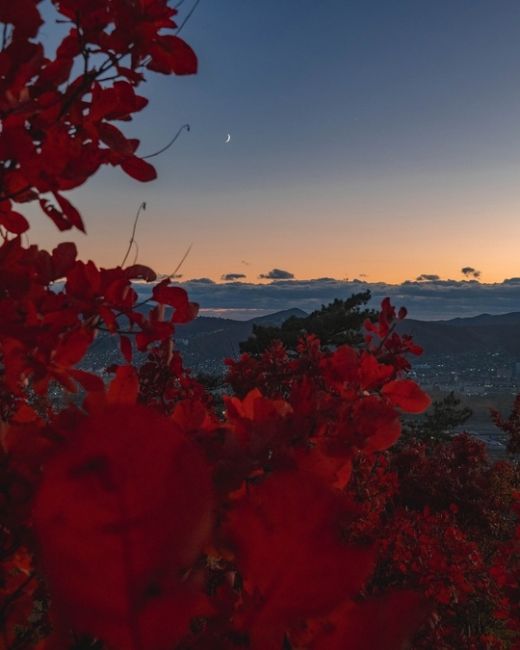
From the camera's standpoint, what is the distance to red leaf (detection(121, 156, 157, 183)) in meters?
1.28

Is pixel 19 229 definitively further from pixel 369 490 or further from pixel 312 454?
pixel 369 490

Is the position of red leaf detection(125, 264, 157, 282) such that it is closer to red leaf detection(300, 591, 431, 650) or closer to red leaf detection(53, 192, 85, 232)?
red leaf detection(53, 192, 85, 232)

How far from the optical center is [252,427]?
1.24m

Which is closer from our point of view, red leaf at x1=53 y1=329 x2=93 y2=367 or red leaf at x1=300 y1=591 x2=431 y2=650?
red leaf at x1=300 y1=591 x2=431 y2=650

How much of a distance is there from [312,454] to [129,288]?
2.24 ft

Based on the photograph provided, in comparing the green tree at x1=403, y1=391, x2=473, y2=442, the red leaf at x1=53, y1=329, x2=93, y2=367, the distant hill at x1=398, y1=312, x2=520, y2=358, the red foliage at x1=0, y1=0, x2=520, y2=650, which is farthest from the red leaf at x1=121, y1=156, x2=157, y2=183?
the distant hill at x1=398, y1=312, x2=520, y2=358

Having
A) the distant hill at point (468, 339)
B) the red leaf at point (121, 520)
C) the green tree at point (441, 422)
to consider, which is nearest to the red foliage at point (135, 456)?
the red leaf at point (121, 520)

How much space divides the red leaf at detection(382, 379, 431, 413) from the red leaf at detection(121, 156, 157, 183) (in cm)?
100

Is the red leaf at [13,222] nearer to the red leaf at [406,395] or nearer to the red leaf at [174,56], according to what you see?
the red leaf at [174,56]

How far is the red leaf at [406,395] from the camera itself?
164cm

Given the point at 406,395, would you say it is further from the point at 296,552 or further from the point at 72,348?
the point at 296,552

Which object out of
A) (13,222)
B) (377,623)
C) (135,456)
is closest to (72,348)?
(13,222)

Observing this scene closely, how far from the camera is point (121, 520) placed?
19.3 inches

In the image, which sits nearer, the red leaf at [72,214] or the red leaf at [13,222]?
the red leaf at [72,214]
